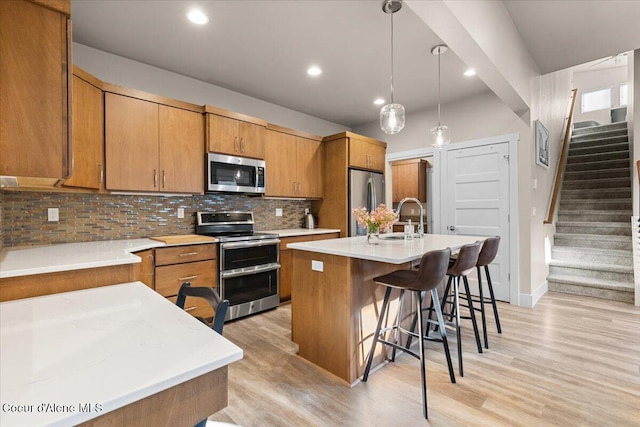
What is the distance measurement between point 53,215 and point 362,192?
11.7ft

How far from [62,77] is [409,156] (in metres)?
4.35

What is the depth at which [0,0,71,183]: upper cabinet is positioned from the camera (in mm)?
974

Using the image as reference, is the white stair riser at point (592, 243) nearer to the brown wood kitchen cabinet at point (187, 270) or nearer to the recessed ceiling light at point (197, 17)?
the brown wood kitchen cabinet at point (187, 270)

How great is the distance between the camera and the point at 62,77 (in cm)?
106

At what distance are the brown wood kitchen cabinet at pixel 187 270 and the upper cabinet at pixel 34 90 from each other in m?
1.85

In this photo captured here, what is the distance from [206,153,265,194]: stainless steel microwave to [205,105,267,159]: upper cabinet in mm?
78

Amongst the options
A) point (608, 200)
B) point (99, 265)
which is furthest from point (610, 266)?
point (99, 265)

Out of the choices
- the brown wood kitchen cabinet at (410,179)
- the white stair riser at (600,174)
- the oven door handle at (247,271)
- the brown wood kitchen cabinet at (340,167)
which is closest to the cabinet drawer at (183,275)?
the oven door handle at (247,271)

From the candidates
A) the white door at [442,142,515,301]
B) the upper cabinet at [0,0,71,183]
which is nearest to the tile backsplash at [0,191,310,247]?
the upper cabinet at [0,0,71,183]

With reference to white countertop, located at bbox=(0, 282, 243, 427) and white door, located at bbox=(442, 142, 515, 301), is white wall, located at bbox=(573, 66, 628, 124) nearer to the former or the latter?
white door, located at bbox=(442, 142, 515, 301)

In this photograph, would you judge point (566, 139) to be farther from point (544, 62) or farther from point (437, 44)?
point (437, 44)

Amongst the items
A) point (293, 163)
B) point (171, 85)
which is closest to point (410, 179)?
point (293, 163)

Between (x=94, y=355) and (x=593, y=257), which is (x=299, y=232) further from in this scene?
(x=593, y=257)

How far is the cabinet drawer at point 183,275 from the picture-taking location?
108 inches
